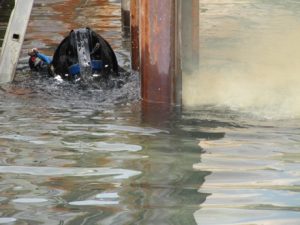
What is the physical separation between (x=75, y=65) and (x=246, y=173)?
13.1 ft

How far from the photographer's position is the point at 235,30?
1279cm

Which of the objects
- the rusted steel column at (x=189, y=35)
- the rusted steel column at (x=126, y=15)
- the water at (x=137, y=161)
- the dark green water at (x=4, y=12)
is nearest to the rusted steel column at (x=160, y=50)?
the water at (x=137, y=161)

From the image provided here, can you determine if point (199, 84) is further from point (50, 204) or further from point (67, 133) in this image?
point (50, 204)

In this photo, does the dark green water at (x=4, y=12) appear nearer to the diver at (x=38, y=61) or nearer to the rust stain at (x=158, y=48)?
the diver at (x=38, y=61)

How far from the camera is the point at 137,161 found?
5.73 metres

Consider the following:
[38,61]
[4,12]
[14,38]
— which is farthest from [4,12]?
[14,38]

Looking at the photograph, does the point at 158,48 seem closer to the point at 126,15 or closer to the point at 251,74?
the point at 251,74

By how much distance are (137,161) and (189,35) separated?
2.76 metres

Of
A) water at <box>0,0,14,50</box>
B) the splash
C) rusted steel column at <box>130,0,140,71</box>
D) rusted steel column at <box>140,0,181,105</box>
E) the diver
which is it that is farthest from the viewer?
water at <box>0,0,14,50</box>

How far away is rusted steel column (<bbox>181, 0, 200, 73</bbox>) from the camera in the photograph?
7.79m

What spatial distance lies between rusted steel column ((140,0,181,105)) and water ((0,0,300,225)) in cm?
19

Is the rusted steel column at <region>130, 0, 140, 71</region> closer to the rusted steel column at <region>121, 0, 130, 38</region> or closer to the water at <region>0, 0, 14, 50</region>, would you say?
the water at <region>0, 0, 14, 50</region>

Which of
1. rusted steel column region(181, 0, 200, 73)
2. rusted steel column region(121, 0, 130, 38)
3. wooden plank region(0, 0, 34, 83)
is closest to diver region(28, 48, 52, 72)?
wooden plank region(0, 0, 34, 83)

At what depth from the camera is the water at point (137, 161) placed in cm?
468
